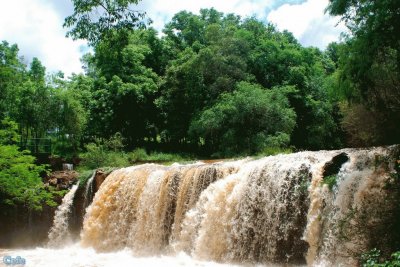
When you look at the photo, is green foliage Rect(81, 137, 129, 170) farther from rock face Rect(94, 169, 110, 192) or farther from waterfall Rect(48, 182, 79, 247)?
rock face Rect(94, 169, 110, 192)

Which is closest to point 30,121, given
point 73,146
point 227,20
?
point 73,146

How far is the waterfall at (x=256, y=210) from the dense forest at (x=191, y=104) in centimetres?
449

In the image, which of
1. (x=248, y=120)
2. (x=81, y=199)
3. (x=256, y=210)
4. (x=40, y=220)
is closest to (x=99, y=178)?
(x=81, y=199)

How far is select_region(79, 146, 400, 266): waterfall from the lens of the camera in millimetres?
8766

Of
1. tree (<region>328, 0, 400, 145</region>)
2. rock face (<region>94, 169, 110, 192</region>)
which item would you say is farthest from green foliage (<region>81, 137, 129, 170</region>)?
tree (<region>328, 0, 400, 145</region>)

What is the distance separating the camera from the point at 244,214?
428 inches

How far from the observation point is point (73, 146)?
87.5 feet

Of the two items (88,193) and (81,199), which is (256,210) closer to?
(88,193)

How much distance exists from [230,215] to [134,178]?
A: 4.59m

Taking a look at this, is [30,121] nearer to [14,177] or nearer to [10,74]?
[10,74]

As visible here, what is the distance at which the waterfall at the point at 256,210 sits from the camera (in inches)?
345

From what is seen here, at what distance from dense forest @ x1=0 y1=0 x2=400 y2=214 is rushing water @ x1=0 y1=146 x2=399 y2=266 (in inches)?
160

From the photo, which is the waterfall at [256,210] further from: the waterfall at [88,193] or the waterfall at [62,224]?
the waterfall at [62,224]

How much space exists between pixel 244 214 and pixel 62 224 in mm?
8766
